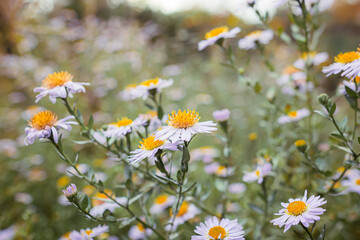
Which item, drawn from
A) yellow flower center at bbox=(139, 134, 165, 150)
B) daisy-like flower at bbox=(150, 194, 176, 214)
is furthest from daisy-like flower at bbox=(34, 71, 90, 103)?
daisy-like flower at bbox=(150, 194, 176, 214)

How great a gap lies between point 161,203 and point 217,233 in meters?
0.72

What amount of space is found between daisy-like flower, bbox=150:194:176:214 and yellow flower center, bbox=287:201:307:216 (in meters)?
0.71

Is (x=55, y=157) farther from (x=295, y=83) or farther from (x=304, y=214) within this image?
(x=304, y=214)

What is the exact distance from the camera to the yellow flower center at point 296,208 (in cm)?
78

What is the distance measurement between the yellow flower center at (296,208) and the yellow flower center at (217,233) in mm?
181

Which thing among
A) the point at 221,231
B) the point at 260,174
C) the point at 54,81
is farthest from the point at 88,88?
the point at 221,231

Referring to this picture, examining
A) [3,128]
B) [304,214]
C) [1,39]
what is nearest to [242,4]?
[304,214]

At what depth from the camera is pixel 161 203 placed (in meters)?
1.50

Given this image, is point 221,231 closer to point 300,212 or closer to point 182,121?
point 300,212

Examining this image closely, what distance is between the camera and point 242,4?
4.02 ft

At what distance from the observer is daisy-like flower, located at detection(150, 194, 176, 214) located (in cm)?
145

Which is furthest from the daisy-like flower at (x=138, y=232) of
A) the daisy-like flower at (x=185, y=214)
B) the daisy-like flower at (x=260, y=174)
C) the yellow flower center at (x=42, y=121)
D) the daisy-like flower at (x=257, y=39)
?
the daisy-like flower at (x=257, y=39)

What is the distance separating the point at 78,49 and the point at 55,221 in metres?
2.45

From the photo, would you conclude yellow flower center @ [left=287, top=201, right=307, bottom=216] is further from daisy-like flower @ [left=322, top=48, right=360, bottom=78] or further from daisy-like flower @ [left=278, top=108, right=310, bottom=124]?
daisy-like flower @ [left=278, top=108, right=310, bottom=124]
